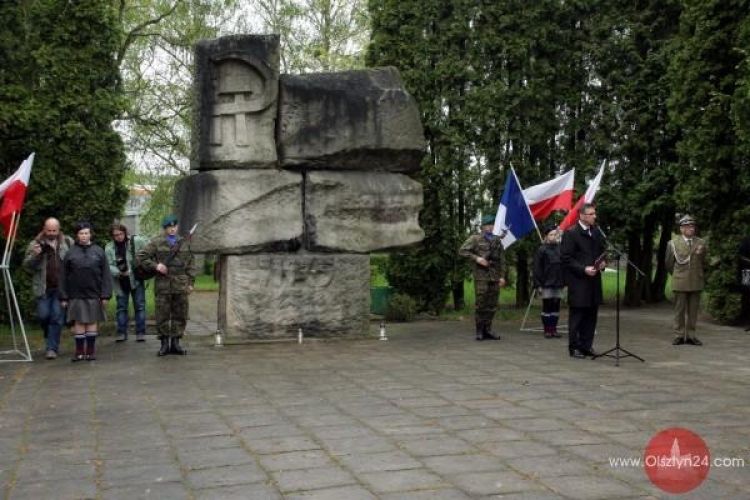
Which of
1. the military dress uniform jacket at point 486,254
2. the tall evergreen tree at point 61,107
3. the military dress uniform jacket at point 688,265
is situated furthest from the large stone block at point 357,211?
the tall evergreen tree at point 61,107

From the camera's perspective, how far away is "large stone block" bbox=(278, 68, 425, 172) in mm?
11484

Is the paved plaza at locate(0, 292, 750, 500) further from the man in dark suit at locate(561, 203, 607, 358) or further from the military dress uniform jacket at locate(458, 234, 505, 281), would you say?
the military dress uniform jacket at locate(458, 234, 505, 281)

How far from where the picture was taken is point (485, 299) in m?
11.5

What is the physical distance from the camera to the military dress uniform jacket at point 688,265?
1094 cm

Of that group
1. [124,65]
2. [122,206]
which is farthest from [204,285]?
[122,206]

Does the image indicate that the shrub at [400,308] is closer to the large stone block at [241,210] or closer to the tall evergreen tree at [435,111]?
the tall evergreen tree at [435,111]

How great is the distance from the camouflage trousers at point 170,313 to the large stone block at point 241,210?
2.88 feet

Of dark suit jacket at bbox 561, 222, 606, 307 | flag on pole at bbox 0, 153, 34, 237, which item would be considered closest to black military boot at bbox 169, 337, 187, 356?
flag on pole at bbox 0, 153, 34, 237

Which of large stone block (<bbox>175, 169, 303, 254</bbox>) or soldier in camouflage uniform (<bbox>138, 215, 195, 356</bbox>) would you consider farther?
large stone block (<bbox>175, 169, 303, 254</bbox>)

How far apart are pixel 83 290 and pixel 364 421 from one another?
5002mm

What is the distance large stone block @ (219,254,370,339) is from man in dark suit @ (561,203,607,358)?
3.17 metres

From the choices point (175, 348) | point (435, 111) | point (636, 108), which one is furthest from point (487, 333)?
point (636, 108)

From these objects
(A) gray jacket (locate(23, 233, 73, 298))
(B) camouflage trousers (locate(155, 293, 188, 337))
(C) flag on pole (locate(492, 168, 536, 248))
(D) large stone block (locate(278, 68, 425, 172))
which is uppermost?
(D) large stone block (locate(278, 68, 425, 172))

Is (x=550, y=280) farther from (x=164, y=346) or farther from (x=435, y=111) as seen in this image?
(x=164, y=346)
